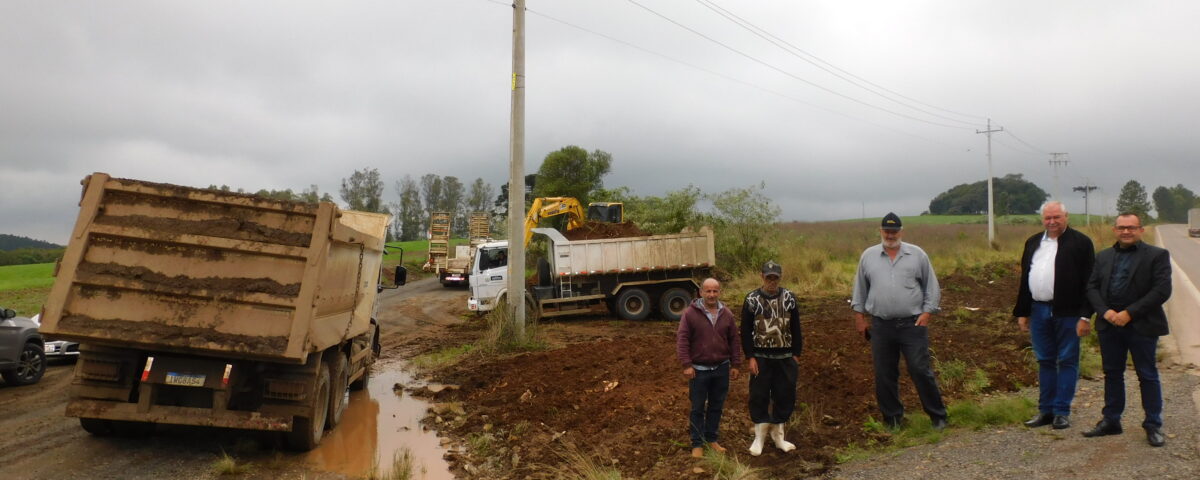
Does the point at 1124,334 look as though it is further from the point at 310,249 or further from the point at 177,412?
the point at 177,412

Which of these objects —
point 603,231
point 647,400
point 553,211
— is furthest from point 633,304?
point 647,400

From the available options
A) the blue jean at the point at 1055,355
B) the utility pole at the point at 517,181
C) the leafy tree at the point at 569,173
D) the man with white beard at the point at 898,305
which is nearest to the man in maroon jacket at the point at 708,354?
the man with white beard at the point at 898,305

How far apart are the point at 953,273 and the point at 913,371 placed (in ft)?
70.0

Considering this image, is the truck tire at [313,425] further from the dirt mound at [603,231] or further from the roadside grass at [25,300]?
the roadside grass at [25,300]

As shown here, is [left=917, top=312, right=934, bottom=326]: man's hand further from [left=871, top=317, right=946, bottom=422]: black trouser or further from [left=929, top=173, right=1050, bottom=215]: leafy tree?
[left=929, top=173, right=1050, bottom=215]: leafy tree

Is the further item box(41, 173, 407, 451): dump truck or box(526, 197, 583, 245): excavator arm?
box(526, 197, 583, 245): excavator arm

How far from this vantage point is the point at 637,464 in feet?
20.7

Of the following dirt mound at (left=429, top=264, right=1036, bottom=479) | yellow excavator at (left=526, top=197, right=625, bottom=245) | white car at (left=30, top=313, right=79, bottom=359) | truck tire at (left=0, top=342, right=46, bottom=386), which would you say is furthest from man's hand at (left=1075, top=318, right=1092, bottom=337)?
yellow excavator at (left=526, top=197, right=625, bottom=245)

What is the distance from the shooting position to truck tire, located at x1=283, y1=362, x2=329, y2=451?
22.2ft

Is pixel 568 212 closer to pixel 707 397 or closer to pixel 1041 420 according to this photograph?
pixel 707 397

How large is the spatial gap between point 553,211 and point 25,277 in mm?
28928

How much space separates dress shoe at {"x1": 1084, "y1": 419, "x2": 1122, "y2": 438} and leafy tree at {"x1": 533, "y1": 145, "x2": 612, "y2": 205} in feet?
142

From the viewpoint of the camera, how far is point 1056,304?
18.7ft

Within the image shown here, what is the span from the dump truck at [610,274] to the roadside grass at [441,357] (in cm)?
401
